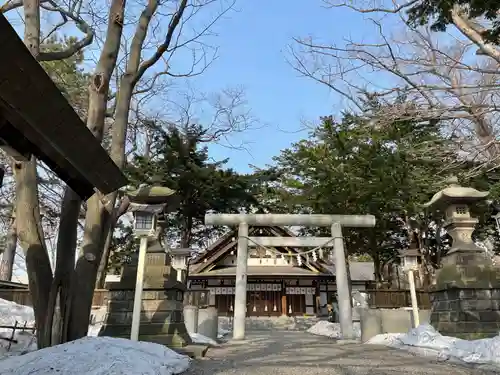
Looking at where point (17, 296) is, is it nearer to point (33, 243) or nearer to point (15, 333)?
point (15, 333)

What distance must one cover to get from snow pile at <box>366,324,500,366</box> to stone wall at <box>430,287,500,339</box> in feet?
1.45

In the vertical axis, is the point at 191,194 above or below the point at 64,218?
above

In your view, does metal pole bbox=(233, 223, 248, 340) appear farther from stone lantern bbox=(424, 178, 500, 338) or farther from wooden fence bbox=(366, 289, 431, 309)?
wooden fence bbox=(366, 289, 431, 309)

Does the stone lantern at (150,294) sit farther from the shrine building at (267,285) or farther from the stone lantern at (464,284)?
the shrine building at (267,285)

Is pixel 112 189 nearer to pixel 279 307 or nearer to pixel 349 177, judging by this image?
pixel 349 177

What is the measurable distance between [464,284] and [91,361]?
7.02 metres

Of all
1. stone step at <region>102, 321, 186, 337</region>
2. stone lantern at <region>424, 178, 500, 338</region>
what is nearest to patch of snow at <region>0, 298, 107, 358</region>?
stone step at <region>102, 321, 186, 337</region>

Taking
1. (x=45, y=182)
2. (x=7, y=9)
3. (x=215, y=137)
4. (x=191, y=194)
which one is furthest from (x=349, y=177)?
(x=7, y=9)

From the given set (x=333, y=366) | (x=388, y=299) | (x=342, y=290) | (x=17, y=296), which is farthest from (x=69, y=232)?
(x=388, y=299)

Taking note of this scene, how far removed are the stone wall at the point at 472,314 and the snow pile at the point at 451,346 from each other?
1.45ft

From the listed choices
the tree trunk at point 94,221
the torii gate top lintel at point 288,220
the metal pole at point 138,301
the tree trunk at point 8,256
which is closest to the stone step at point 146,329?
the metal pole at point 138,301

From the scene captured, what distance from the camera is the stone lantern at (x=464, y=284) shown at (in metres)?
7.60

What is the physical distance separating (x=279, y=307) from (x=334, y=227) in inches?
643

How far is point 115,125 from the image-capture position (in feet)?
20.8
